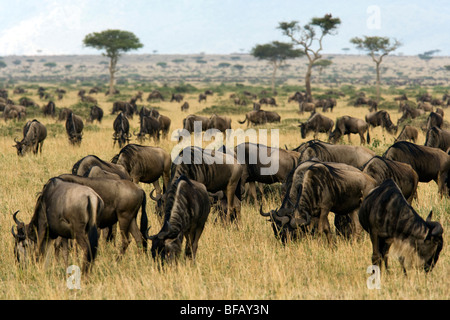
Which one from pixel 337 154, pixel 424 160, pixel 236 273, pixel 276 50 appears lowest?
pixel 236 273

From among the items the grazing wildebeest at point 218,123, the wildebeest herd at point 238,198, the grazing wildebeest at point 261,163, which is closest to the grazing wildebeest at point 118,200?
the wildebeest herd at point 238,198

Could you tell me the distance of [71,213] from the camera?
5926 millimetres

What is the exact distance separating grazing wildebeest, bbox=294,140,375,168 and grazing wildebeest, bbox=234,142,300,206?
52 centimetres

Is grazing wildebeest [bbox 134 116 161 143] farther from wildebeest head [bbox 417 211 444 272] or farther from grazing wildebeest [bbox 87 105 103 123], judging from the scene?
wildebeest head [bbox 417 211 444 272]

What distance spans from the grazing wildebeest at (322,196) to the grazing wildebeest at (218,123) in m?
15.6

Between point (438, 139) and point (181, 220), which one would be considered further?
point (438, 139)

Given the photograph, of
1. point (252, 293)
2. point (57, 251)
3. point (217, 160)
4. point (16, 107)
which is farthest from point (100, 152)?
point (16, 107)

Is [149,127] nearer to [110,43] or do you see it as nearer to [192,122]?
[192,122]

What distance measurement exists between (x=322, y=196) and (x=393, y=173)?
1.93 m

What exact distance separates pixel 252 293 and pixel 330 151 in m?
5.61

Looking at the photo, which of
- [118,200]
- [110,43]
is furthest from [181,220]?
[110,43]

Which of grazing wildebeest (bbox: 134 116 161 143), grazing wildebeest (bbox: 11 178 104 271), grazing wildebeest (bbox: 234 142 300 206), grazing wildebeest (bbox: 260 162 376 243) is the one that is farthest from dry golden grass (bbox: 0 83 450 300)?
grazing wildebeest (bbox: 134 116 161 143)
